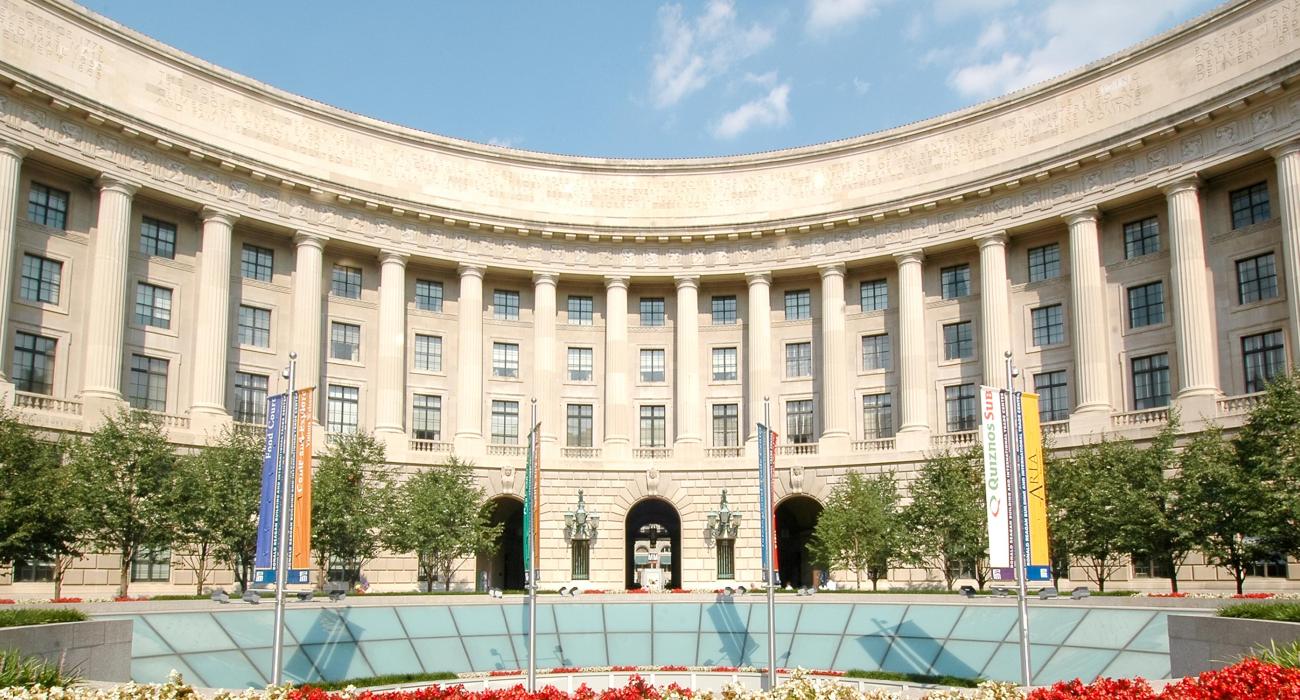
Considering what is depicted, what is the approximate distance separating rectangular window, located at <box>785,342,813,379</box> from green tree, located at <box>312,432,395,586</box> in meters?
24.8

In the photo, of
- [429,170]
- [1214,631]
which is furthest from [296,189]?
[1214,631]

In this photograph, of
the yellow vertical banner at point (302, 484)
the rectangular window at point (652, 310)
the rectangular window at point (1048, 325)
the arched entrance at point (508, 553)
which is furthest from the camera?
the rectangular window at point (652, 310)

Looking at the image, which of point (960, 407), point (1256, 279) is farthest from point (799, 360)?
point (1256, 279)

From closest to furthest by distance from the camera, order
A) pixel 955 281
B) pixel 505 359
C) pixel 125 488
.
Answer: pixel 125 488
pixel 955 281
pixel 505 359

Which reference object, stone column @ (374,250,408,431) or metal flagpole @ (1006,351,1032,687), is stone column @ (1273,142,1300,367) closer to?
metal flagpole @ (1006,351,1032,687)

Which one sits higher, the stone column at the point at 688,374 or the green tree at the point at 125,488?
the stone column at the point at 688,374

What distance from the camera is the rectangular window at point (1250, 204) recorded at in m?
50.0

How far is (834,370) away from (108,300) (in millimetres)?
36289

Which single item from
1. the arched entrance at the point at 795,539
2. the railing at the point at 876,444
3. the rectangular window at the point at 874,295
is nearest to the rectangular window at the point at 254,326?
the arched entrance at the point at 795,539

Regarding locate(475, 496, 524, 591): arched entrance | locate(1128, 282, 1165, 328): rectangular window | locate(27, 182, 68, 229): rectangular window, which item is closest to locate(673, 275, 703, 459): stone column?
locate(475, 496, 524, 591): arched entrance

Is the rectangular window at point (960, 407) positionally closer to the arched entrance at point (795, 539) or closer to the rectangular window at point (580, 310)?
the arched entrance at point (795, 539)

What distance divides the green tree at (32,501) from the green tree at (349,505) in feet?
30.5

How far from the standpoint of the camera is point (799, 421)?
63.1 metres

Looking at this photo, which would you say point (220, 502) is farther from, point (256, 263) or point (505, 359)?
point (505, 359)
